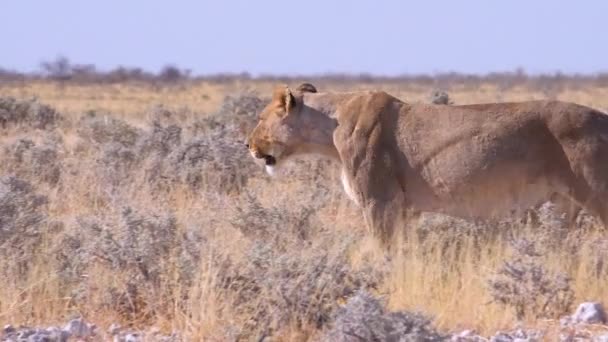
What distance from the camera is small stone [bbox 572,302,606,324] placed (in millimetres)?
7324

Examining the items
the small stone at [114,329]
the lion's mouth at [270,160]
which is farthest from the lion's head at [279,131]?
the small stone at [114,329]

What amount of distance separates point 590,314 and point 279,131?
396 centimetres

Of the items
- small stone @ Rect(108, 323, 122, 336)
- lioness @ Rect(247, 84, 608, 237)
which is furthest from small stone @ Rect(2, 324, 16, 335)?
lioness @ Rect(247, 84, 608, 237)

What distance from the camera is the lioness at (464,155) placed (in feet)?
31.0

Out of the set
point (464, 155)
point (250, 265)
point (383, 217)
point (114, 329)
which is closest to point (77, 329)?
point (114, 329)

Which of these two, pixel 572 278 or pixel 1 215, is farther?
pixel 1 215

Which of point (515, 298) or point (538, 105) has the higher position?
point (538, 105)

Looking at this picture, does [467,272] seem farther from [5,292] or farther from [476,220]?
[5,292]

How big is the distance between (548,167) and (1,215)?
3948 millimetres

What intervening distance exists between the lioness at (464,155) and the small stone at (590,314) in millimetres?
2021

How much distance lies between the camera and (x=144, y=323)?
300 inches

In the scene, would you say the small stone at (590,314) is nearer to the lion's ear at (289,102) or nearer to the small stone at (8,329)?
the small stone at (8,329)

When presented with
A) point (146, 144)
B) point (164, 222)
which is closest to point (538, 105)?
point (164, 222)

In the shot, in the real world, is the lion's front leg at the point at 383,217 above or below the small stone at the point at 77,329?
above
